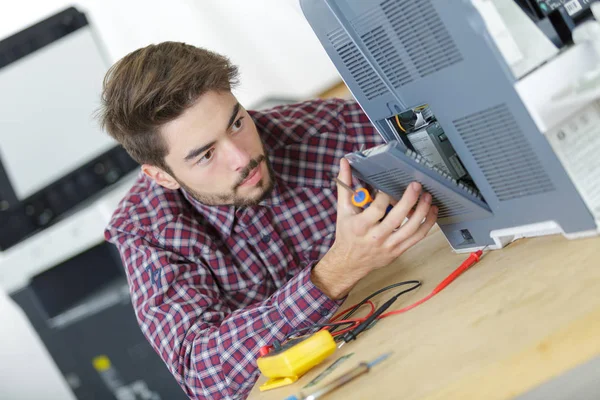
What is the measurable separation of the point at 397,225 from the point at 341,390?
0.95 feet

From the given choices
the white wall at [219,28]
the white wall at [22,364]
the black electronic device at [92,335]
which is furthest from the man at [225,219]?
the white wall at [22,364]

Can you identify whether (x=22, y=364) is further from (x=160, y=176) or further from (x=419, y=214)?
(x=419, y=214)

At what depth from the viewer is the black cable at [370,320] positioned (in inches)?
40.6

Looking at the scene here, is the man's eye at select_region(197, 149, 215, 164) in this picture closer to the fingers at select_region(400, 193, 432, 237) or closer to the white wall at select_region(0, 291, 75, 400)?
the fingers at select_region(400, 193, 432, 237)

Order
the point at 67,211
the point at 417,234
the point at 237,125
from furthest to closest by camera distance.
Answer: the point at 67,211, the point at 237,125, the point at 417,234

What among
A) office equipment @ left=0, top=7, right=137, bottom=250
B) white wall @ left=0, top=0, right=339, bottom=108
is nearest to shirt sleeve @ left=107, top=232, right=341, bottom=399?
office equipment @ left=0, top=7, right=137, bottom=250

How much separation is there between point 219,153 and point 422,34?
2.10 ft

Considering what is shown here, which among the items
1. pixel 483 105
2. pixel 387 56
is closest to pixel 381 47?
pixel 387 56

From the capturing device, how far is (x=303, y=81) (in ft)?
10.0

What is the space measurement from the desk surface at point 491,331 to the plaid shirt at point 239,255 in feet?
0.53

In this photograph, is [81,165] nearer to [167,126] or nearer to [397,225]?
[167,126]

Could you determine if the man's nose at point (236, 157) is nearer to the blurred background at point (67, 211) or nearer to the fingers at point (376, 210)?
the fingers at point (376, 210)

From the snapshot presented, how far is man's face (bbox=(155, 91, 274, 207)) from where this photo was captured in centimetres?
141

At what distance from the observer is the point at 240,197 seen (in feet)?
4.88
